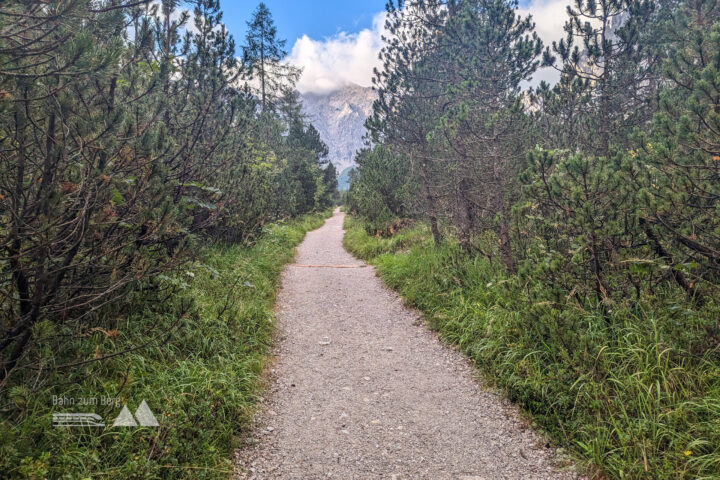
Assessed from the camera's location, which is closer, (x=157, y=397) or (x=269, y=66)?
(x=157, y=397)

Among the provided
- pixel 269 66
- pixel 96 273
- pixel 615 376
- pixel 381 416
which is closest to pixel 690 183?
pixel 615 376

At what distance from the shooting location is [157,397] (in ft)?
10.0

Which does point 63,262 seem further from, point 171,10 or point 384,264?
point 171,10

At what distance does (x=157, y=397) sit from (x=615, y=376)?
13.4 ft

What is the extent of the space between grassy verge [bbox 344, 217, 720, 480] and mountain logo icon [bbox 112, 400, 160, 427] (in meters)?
3.38

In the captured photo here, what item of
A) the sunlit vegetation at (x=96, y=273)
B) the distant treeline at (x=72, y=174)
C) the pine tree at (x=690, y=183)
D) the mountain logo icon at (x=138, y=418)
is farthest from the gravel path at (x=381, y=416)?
the pine tree at (x=690, y=183)

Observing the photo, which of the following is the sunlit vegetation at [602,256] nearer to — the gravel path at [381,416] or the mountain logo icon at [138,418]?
the gravel path at [381,416]

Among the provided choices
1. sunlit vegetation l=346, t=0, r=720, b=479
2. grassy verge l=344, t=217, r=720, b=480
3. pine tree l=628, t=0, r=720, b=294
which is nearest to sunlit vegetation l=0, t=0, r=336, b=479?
grassy verge l=344, t=217, r=720, b=480

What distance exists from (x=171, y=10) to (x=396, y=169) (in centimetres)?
828

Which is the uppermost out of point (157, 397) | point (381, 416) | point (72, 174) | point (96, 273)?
point (72, 174)

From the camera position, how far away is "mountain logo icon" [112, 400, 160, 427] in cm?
266

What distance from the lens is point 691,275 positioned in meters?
3.31

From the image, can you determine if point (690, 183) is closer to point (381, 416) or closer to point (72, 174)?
point (381, 416)

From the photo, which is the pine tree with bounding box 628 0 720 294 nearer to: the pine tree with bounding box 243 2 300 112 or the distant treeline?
the distant treeline
